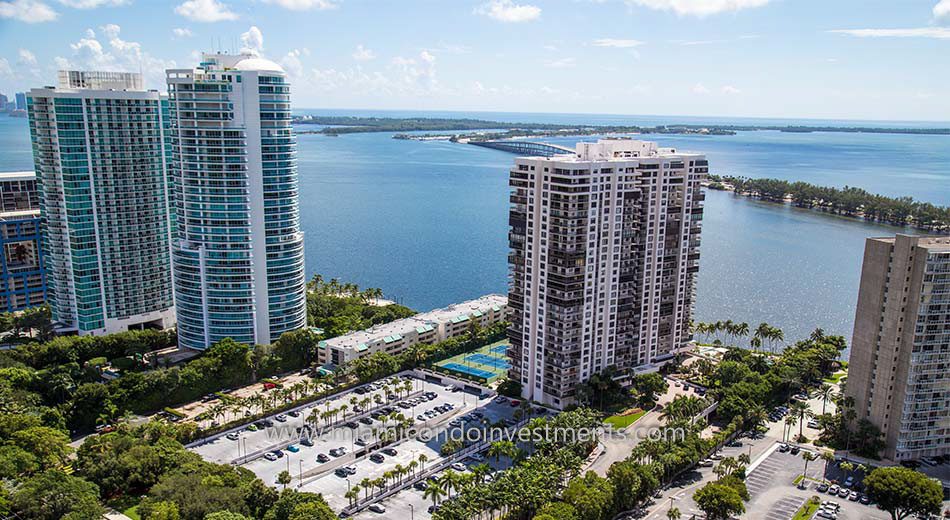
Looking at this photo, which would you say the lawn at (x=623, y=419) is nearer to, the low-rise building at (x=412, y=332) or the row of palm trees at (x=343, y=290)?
the low-rise building at (x=412, y=332)

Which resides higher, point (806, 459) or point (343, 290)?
point (343, 290)

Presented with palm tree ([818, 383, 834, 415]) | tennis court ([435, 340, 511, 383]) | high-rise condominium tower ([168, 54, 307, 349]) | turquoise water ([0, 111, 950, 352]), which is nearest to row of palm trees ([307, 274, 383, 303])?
turquoise water ([0, 111, 950, 352])

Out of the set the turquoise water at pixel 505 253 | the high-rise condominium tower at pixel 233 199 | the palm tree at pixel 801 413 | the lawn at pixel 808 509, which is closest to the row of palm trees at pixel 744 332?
the turquoise water at pixel 505 253

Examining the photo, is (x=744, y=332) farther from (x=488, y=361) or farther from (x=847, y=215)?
(x=847, y=215)

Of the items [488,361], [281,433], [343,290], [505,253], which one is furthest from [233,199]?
[505,253]

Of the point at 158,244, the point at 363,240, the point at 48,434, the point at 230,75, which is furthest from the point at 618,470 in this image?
the point at 363,240

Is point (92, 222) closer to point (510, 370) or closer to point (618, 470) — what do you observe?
point (510, 370)
